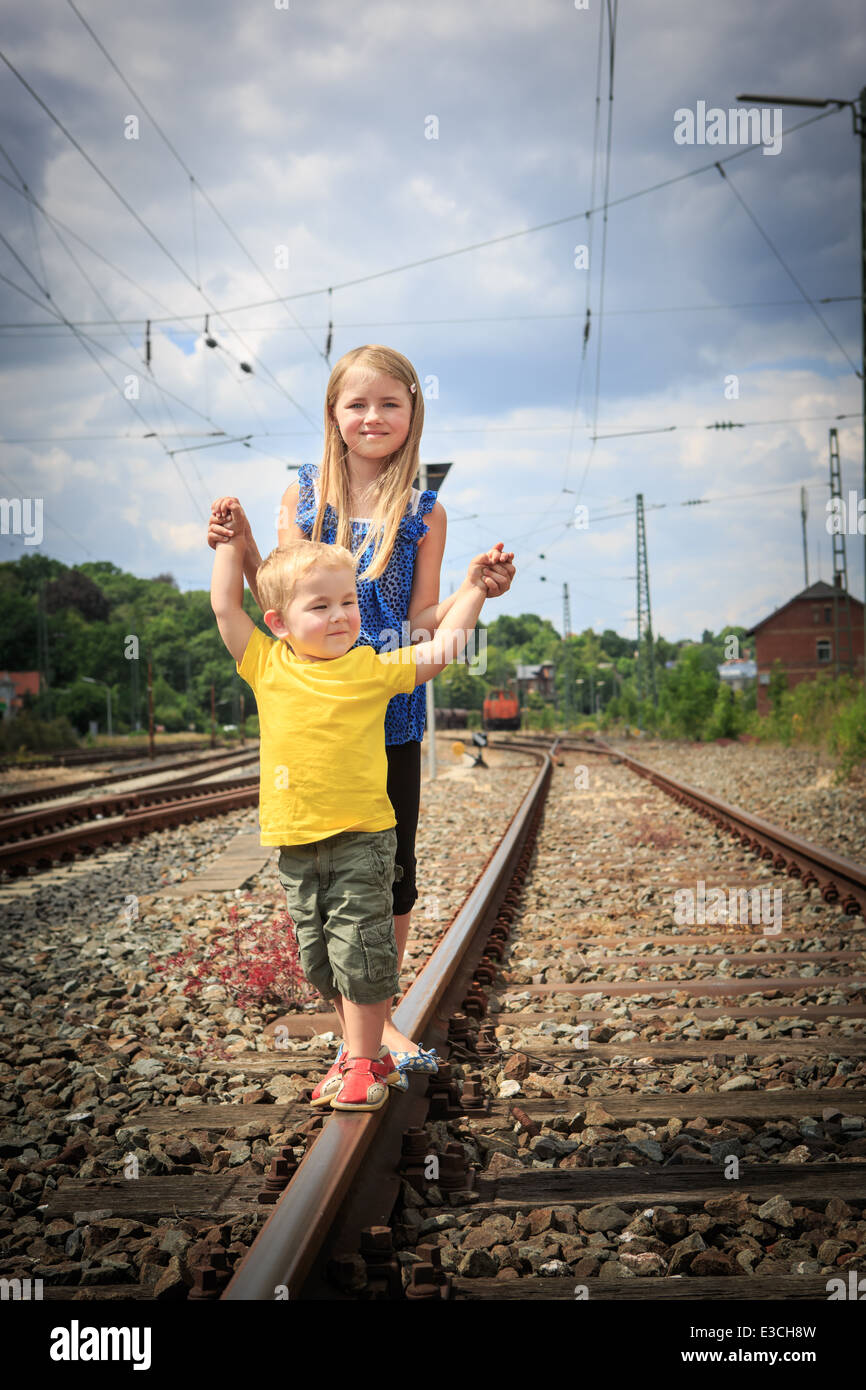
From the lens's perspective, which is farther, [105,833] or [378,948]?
[105,833]

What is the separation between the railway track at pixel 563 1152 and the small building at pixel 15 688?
166 feet

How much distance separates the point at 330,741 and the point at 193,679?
248 feet

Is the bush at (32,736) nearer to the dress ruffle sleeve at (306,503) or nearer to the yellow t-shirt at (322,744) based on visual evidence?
the dress ruffle sleeve at (306,503)

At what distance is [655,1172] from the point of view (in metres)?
2.26

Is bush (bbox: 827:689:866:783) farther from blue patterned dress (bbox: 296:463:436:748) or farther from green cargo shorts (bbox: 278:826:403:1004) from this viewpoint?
green cargo shorts (bbox: 278:826:403:1004)

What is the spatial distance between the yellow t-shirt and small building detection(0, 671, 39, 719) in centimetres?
Result: 5152

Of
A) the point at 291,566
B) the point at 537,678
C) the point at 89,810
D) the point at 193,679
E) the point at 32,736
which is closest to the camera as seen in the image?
the point at 291,566

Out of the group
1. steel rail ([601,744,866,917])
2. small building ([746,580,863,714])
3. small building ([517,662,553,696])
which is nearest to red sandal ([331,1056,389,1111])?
steel rail ([601,744,866,917])

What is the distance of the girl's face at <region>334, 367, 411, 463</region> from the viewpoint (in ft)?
8.18

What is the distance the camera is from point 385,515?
251 centimetres

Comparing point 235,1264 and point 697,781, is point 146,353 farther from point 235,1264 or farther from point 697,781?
point 235,1264

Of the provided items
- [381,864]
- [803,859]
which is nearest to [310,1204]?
[381,864]

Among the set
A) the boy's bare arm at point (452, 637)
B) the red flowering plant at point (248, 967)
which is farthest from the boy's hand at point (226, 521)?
the red flowering plant at point (248, 967)

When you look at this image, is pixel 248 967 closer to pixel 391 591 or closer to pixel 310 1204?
pixel 391 591
